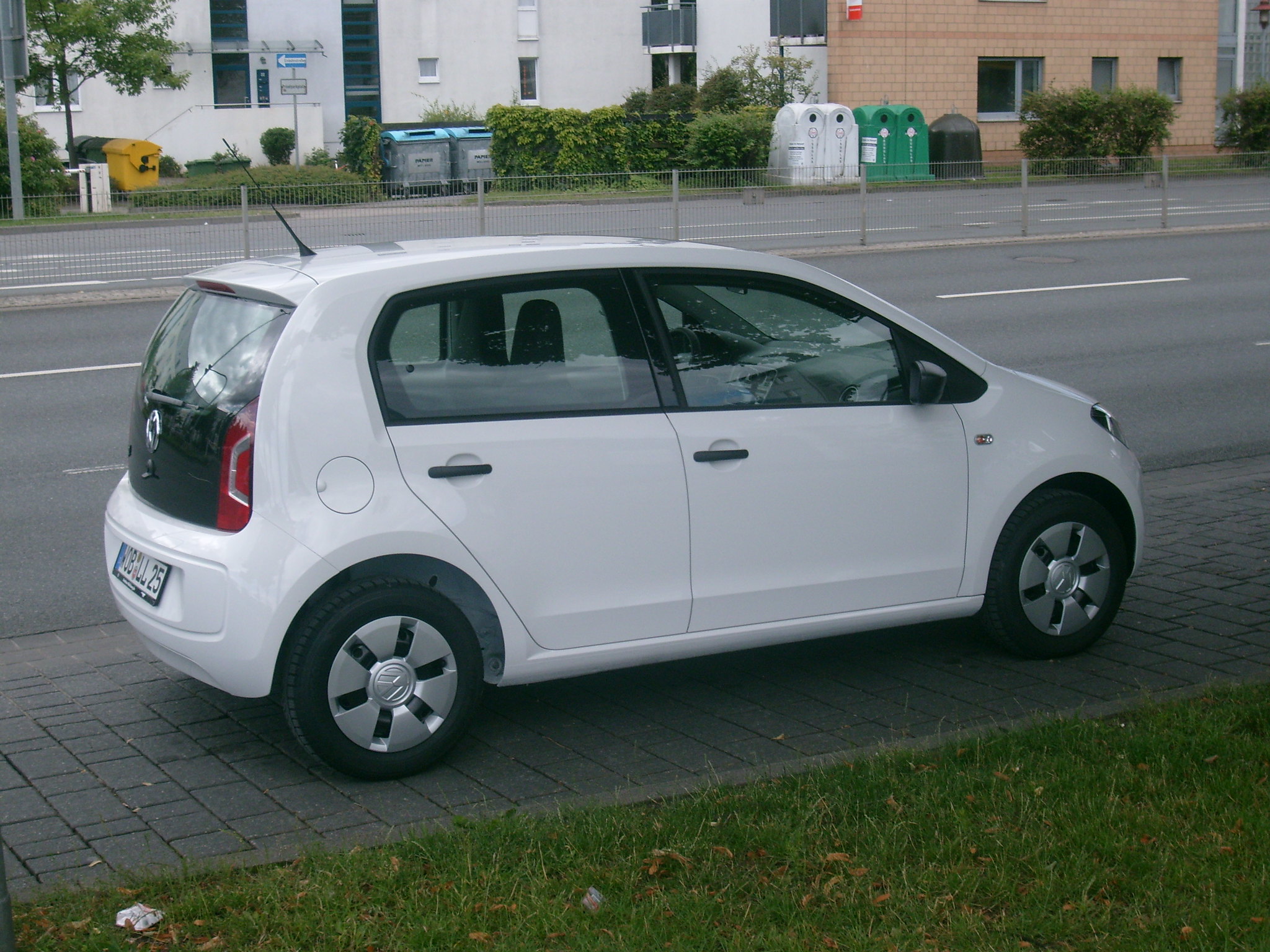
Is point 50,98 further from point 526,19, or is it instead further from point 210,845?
point 210,845

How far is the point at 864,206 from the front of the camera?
23.3 metres

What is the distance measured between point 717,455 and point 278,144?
149ft

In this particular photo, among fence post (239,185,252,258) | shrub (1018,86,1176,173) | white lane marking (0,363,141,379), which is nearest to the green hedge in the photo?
shrub (1018,86,1176,173)

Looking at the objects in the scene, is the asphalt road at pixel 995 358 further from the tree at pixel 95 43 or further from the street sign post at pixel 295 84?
the street sign post at pixel 295 84

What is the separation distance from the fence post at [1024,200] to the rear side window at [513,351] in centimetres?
2070

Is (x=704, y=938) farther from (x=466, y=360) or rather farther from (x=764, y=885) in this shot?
(x=466, y=360)

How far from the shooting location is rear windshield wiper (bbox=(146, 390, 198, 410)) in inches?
182

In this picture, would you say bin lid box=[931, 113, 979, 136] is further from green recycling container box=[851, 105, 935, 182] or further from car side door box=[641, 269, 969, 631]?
car side door box=[641, 269, 969, 631]

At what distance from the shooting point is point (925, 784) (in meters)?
4.18

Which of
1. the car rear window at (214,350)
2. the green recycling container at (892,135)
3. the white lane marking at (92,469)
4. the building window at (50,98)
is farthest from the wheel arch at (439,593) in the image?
the building window at (50,98)

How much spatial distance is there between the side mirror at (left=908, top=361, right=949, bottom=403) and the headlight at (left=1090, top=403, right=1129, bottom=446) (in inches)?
32.7

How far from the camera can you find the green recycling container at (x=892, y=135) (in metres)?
35.1

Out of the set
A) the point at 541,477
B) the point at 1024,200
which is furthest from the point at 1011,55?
the point at 541,477

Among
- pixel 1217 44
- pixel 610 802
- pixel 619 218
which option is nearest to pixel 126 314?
pixel 619 218
